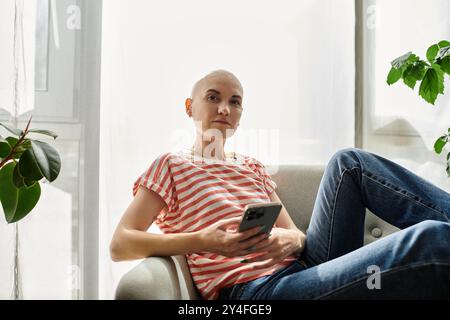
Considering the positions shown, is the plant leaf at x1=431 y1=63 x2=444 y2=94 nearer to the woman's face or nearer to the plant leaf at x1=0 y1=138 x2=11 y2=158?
the woman's face

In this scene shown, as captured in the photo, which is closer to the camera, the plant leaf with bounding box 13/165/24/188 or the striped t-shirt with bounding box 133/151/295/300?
the plant leaf with bounding box 13/165/24/188

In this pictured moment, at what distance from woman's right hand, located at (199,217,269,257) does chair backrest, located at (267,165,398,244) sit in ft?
1.37

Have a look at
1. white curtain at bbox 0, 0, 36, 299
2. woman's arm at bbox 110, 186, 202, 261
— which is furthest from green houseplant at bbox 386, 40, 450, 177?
white curtain at bbox 0, 0, 36, 299

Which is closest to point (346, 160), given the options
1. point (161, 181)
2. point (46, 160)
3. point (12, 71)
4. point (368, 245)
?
point (368, 245)

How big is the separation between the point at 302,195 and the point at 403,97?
2.57 feet

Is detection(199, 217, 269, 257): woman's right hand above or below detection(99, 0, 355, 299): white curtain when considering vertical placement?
below

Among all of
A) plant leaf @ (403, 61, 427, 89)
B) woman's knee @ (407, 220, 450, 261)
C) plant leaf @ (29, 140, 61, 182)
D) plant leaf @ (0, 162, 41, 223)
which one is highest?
plant leaf @ (403, 61, 427, 89)

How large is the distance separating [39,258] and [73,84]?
58cm

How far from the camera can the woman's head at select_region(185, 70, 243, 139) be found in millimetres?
1292

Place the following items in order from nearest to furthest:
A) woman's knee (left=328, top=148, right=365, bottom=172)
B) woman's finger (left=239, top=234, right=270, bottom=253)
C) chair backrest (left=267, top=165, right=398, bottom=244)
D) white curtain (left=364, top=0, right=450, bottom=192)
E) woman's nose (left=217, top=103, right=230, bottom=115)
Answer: woman's finger (left=239, top=234, right=270, bottom=253), woman's knee (left=328, top=148, right=365, bottom=172), woman's nose (left=217, top=103, right=230, bottom=115), chair backrest (left=267, top=165, right=398, bottom=244), white curtain (left=364, top=0, right=450, bottom=192)

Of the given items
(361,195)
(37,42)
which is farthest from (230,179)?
(37,42)

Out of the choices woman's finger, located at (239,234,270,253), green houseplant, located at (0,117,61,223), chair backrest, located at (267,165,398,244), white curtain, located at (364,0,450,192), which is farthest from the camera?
white curtain, located at (364,0,450,192)

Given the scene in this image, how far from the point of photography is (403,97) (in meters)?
1.83
